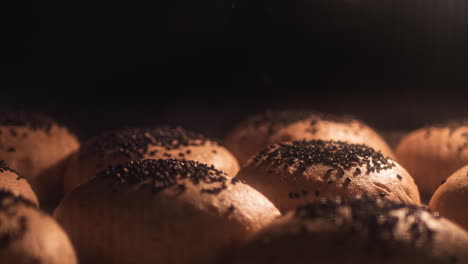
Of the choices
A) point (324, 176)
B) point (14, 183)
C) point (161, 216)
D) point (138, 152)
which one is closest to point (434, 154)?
point (324, 176)

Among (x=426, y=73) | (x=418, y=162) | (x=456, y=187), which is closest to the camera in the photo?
(x=456, y=187)

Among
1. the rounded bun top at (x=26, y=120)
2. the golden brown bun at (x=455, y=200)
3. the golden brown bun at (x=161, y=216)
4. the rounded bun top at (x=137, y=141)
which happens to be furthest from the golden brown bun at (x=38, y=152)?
the golden brown bun at (x=455, y=200)

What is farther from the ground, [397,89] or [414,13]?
[414,13]

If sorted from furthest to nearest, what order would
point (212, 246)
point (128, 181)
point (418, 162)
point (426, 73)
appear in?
1. point (426, 73)
2. point (418, 162)
3. point (128, 181)
4. point (212, 246)

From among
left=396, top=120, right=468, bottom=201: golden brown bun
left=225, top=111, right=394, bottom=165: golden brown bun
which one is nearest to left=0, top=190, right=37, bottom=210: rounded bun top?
left=225, top=111, right=394, bottom=165: golden brown bun

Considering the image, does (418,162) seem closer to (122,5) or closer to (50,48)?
(122,5)

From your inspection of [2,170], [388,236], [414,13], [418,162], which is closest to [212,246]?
[388,236]
